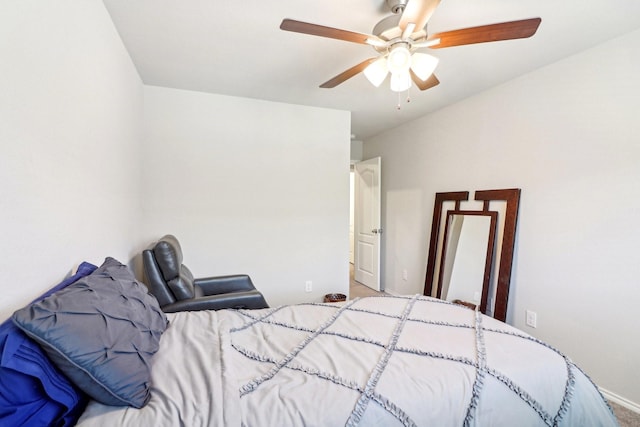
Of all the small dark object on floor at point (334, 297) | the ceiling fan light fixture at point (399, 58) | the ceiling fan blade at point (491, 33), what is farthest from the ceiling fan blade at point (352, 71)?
the small dark object on floor at point (334, 297)

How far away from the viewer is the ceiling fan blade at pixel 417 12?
4.12 ft

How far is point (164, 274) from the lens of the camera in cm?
204

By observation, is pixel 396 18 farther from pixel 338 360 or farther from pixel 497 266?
pixel 497 266

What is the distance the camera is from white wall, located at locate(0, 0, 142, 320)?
0.91m

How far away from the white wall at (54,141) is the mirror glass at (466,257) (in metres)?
2.98

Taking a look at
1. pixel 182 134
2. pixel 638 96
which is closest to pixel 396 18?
pixel 638 96

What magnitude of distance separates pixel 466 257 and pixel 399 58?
2.16 metres

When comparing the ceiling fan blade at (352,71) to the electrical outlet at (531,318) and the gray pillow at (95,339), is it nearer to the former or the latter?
the gray pillow at (95,339)

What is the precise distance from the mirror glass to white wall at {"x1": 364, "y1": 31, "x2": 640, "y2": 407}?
10.9 inches

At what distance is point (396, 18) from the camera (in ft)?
4.97

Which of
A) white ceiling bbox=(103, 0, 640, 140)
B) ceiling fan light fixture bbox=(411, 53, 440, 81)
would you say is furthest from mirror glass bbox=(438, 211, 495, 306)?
ceiling fan light fixture bbox=(411, 53, 440, 81)

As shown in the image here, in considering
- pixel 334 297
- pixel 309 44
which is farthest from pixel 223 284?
pixel 309 44

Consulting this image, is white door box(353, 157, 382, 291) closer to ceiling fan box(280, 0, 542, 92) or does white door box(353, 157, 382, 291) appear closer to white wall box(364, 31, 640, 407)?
white wall box(364, 31, 640, 407)

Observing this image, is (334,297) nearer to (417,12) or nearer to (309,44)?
(309,44)
